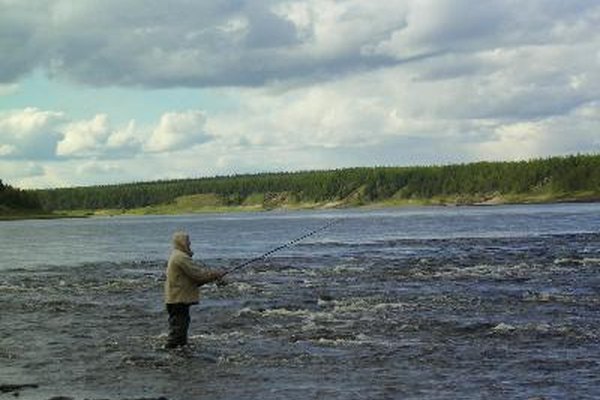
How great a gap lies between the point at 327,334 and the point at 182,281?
12.5ft

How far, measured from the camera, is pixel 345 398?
1451 centimetres

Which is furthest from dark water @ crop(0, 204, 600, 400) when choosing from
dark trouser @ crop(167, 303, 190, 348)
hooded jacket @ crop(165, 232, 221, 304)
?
hooded jacket @ crop(165, 232, 221, 304)

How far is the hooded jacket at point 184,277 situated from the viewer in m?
19.2

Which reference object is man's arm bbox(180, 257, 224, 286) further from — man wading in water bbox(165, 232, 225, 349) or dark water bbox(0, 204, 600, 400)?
dark water bbox(0, 204, 600, 400)

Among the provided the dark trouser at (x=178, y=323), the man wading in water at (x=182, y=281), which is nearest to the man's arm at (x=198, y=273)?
the man wading in water at (x=182, y=281)

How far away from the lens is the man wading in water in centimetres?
1923

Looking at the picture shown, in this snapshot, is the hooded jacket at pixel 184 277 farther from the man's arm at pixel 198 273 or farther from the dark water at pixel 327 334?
the dark water at pixel 327 334

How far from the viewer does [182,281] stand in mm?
19469

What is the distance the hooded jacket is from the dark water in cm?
116

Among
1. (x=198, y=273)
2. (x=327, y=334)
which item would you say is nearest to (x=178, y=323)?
(x=198, y=273)

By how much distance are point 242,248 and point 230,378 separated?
1802 inches

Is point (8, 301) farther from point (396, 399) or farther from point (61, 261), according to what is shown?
point (61, 261)

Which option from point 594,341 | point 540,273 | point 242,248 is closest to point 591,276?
point 540,273

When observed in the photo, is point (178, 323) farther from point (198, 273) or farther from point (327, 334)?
point (327, 334)
